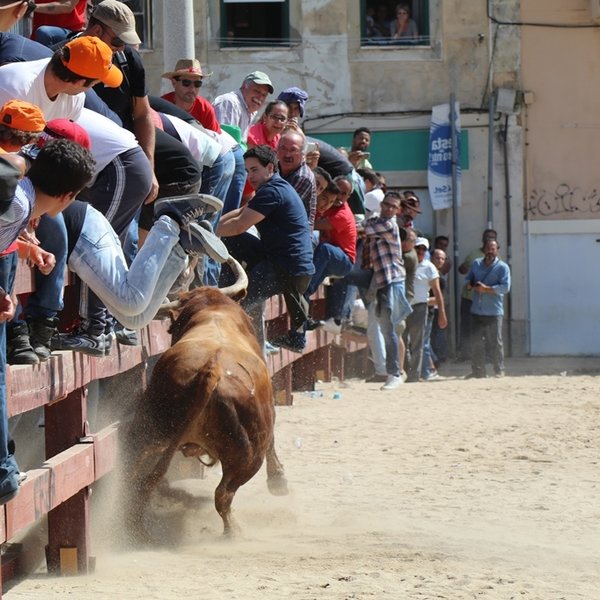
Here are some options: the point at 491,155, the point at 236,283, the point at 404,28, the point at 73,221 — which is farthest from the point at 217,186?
the point at 404,28

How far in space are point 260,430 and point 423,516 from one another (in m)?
1.43

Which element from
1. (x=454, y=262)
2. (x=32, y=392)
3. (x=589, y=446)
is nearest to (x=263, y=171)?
(x=589, y=446)

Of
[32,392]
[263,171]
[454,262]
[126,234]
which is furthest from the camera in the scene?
[454,262]

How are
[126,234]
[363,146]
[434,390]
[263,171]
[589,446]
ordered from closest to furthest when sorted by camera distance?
[126,234] < [263,171] < [589,446] < [434,390] < [363,146]

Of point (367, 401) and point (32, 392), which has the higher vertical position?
point (32, 392)

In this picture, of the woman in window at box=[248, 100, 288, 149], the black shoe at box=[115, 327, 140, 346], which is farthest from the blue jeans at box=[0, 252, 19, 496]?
the woman in window at box=[248, 100, 288, 149]

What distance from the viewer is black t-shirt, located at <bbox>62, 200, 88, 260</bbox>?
20.1 feet

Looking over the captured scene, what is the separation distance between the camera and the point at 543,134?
77.0ft

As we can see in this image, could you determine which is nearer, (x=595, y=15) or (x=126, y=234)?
(x=126, y=234)

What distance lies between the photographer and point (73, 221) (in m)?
6.13

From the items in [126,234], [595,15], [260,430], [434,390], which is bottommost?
[434,390]

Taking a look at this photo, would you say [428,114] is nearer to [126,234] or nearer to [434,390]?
[434,390]

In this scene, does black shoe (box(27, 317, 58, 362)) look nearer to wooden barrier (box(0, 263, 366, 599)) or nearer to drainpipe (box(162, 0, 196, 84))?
wooden barrier (box(0, 263, 366, 599))

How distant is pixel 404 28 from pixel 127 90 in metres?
16.7
